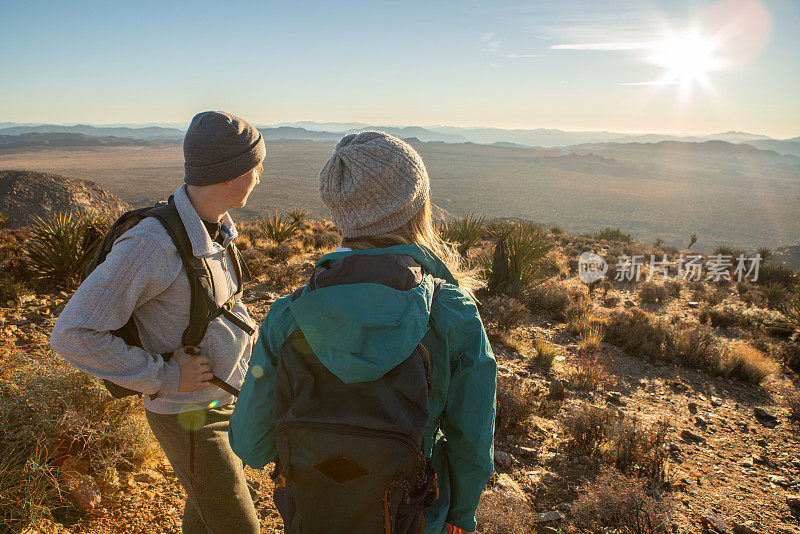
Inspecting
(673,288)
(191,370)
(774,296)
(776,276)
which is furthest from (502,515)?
(776,276)

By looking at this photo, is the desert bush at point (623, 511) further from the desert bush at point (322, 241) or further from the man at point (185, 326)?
the desert bush at point (322, 241)

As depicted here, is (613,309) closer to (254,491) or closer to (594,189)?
(254,491)

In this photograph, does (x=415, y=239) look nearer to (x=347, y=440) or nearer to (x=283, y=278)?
(x=347, y=440)

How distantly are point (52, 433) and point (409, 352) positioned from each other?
2.77m

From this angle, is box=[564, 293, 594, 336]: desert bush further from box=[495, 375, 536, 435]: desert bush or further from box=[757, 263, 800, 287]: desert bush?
box=[757, 263, 800, 287]: desert bush

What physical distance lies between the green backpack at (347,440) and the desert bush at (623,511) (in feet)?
7.74

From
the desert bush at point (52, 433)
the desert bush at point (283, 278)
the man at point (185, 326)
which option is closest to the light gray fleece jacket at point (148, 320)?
the man at point (185, 326)

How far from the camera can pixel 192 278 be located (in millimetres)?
1485

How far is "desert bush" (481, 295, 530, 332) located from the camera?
6297 millimetres

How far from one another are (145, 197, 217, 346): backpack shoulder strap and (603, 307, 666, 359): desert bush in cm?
638

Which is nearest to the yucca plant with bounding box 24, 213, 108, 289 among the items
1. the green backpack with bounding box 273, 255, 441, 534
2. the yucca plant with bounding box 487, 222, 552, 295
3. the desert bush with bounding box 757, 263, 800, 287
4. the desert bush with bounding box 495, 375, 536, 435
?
the desert bush with bounding box 495, 375, 536, 435

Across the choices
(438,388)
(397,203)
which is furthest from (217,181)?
(438,388)

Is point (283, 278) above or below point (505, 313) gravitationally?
above

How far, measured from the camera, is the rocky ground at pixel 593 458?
2.60 m
